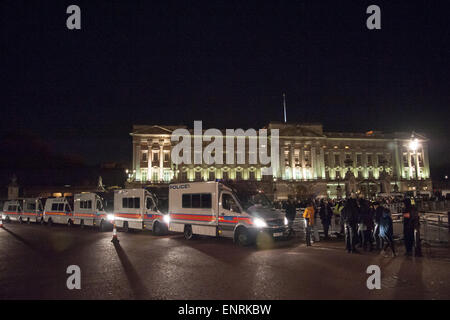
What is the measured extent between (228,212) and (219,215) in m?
0.61

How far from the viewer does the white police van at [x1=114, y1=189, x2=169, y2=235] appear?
1896 cm

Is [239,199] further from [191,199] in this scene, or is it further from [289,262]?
[289,262]

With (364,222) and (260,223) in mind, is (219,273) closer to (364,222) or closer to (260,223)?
(260,223)

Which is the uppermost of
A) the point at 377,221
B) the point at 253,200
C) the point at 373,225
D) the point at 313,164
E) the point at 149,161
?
the point at 149,161

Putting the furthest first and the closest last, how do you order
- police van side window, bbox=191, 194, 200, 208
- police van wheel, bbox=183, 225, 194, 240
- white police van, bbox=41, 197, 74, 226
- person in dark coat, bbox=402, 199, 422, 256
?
white police van, bbox=41, 197, 74, 226, police van wheel, bbox=183, 225, 194, 240, police van side window, bbox=191, 194, 200, 208, person in dark coat, bbox=402, 199, 422, 256

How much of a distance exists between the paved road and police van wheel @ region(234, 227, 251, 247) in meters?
0.42

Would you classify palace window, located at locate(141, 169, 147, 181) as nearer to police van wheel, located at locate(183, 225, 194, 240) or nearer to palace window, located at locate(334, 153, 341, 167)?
palace window, located at locate(334, 153, 341, 167)

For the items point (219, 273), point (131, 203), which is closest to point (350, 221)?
point (219, 273)

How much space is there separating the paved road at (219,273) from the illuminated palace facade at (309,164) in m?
53.8

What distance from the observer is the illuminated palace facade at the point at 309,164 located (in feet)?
229

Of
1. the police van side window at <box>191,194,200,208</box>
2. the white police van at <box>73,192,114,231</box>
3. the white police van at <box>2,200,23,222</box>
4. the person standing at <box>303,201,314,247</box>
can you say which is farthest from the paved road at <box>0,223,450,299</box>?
the white police van at <box>2,200,23,222</box>

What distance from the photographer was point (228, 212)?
14.7 metres

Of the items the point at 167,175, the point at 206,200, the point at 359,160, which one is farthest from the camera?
the point at 359,160

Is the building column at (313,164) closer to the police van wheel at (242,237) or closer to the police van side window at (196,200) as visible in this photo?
the police van side window at (196,200)
